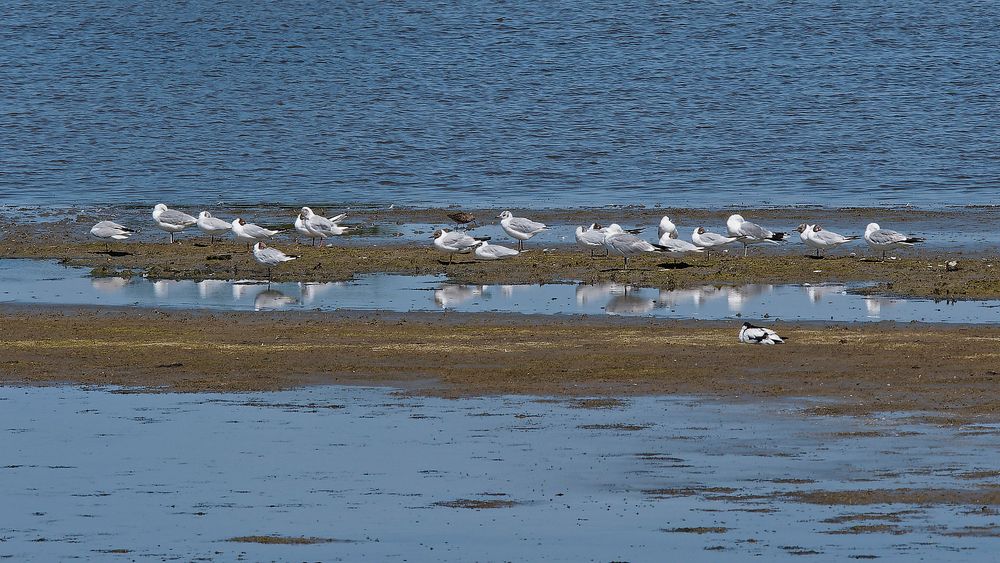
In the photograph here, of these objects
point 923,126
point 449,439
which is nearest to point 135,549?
point 449,439

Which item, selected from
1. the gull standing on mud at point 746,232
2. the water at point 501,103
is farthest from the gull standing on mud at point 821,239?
A: the water at point 501,103

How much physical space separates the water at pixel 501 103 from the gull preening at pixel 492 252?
1035 centimetres

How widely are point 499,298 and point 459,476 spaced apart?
9.21m

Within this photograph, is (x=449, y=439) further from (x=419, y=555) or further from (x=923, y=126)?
(x=923, y=126)

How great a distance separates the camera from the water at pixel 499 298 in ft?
62.3

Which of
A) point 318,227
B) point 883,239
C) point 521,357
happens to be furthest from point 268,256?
point 883,239

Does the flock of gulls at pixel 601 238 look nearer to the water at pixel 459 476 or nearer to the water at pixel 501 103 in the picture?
the water at pixel 501 103

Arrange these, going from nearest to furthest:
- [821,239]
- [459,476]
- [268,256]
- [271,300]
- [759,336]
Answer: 1. [459,476]
2. [759,336]
3. [271,300]
4. [268,256]
5. [821,239]

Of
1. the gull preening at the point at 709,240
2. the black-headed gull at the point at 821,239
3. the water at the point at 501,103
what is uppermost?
the black-headed gull at the point at 821,239

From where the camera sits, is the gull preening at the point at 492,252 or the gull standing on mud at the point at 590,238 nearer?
the gull preening at the point at 492,252

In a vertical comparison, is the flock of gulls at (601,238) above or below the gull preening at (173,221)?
above

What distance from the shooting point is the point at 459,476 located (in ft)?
37.9

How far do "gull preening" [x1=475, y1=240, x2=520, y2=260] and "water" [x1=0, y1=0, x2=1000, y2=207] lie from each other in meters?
10.3

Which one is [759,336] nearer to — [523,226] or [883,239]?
[883,239]
